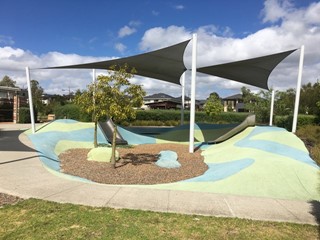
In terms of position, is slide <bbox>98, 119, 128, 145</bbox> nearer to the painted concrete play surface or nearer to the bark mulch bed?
the painted concrete play surface

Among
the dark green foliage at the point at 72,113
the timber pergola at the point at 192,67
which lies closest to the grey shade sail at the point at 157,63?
the timber pergola at the point at 192,67

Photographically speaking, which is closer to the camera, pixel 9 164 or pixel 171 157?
pixel 9 164

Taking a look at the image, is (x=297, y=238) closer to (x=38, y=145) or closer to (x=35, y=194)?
(x=35, y=194)

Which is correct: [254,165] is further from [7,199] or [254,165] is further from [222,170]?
A: [7,199]

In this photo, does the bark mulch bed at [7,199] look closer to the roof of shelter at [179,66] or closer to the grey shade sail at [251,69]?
the roof of shelter at [179,66]

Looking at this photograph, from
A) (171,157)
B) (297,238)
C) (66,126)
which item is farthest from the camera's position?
(66,126)

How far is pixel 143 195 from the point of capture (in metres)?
5.36

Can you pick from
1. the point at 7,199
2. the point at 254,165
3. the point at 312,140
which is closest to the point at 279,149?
the point at 312,140

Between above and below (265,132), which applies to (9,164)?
below

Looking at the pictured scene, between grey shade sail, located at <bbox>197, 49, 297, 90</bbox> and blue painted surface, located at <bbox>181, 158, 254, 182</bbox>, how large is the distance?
4910 millimetres

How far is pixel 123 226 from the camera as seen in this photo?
12.8ft

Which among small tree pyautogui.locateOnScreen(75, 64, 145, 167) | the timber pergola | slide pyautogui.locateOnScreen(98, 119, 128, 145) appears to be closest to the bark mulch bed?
small tree pyautogui.locateOnScreen(75, 64, 145, 167)

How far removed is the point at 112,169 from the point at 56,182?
1915mm

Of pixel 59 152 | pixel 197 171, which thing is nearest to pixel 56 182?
pixel 197 171
